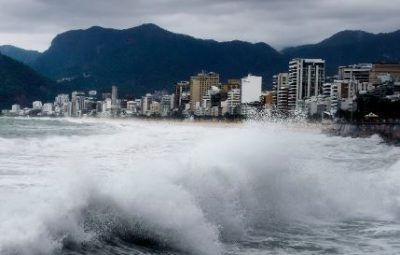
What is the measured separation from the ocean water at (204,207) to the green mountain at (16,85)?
156 m

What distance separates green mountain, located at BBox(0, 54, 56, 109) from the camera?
16912 cm

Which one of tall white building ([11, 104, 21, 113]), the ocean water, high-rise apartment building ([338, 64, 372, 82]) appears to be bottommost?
tall white building ([11, 104, 21, 113])

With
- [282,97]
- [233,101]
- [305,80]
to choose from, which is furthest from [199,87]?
[305,80]

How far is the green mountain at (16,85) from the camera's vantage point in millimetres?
169125

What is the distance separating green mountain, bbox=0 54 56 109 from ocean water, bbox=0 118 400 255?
512ft

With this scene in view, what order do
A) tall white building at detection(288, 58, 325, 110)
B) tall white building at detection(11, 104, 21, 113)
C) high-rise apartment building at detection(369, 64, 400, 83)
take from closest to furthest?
high-rise apartment building at detection(369, 64, 400, 83) < tall white building at detection(288, 58, 325, 110) < tall white building at detection(11, 104, 21, 113)

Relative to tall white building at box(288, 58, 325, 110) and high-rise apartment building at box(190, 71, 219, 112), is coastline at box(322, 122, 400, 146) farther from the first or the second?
high-rise apartment building at box(190, 71, 219, 112)

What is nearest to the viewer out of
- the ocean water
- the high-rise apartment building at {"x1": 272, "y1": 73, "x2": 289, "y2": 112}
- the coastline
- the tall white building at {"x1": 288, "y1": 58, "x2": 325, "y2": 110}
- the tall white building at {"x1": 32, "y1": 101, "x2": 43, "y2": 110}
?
the ocean water

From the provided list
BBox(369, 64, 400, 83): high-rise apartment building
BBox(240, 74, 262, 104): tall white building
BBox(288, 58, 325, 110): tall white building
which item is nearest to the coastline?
BBox(288, 58, 325, 110): tall white building

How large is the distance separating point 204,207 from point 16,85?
585 feet

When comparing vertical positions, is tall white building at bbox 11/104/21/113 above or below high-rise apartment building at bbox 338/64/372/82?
below

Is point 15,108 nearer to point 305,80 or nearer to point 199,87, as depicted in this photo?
point 199,87

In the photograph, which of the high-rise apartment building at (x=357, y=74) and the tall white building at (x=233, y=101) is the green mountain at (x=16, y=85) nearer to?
the tall white building at (x=233, y=101)

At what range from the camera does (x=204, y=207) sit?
35.8ft
